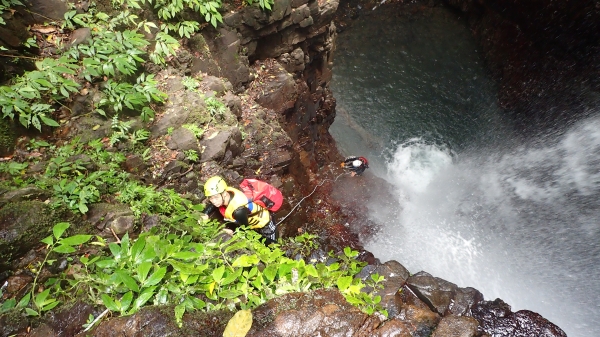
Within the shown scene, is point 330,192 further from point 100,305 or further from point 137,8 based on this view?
point 100,305

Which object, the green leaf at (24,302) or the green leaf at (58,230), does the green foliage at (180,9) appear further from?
the green leaf at (24,302)

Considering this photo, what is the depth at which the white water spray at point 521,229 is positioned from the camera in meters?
8.58

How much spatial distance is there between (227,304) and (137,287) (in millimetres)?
699

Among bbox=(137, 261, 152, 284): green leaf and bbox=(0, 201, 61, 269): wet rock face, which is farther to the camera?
bbox=(0, 201, 61, 269): wet rock face

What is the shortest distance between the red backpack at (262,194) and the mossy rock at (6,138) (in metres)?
3.13

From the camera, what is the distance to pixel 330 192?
9.88 meters

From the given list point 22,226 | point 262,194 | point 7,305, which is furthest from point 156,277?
point 262,194

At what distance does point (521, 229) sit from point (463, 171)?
3333mm

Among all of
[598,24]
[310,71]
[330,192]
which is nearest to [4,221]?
[330,192]

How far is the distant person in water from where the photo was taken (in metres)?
10.6

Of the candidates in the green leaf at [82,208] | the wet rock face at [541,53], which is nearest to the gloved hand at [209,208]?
the green leaf at [82,208]

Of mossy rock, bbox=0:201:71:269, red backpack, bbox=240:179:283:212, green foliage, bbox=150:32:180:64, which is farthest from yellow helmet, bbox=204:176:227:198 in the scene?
green foliage, bbox=150:32:180:64

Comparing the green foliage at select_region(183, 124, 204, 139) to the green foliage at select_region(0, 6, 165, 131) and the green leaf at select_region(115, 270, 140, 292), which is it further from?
the green leaf at select_region(115, 270, 140, 292)

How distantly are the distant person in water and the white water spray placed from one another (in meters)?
1.61
